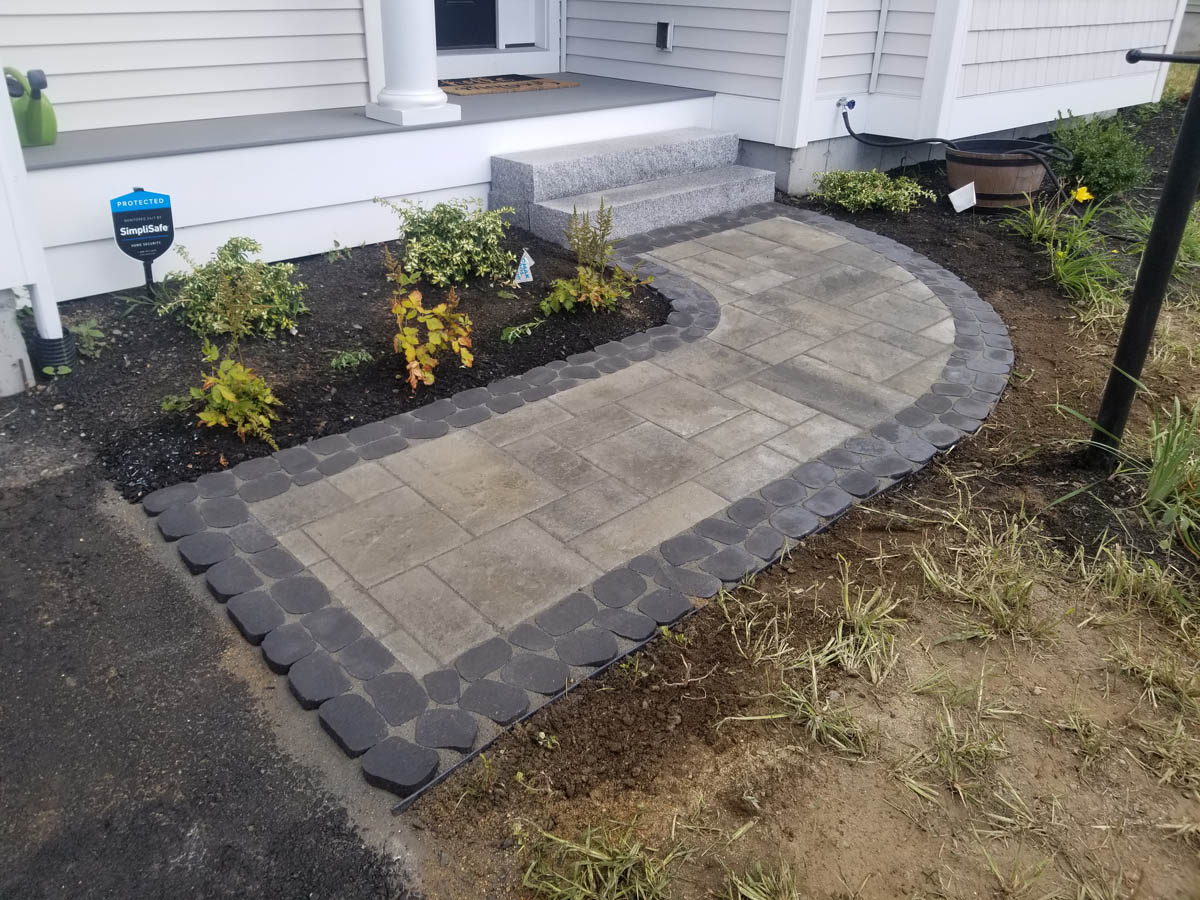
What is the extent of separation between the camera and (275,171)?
471 cm

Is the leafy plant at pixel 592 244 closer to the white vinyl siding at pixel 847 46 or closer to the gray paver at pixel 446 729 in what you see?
the white vinyl siding at pixel 847 46

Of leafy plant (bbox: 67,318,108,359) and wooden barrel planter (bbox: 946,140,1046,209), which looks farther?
wooden barrel planter (bbox: 946,140,1046,209)

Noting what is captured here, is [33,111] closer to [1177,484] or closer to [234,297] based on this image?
[234,297]

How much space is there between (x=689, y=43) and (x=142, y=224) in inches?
178

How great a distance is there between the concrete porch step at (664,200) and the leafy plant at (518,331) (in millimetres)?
1185

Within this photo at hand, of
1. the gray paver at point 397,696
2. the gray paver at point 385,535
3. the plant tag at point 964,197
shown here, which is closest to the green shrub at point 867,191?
the plant tag at point 964,197

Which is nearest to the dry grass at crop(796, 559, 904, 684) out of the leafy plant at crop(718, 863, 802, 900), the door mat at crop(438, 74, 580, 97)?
the leafy plant at crop(718, 863, 802, 900)

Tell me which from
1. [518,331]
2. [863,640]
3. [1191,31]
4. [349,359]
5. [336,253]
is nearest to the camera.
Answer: [863,640]

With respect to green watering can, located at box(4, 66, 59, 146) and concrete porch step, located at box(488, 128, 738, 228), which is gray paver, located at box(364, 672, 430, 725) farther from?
concrete porch step, located at box(488, 128, 738, 228)

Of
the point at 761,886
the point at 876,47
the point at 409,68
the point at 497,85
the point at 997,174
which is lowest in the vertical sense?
the point at 761,886

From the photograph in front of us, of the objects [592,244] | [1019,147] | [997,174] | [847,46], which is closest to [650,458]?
[592,244]

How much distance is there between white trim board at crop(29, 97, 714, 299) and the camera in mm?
4109

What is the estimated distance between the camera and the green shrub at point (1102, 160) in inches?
255

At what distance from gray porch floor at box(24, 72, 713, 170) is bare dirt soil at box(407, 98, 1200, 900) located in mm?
3529
